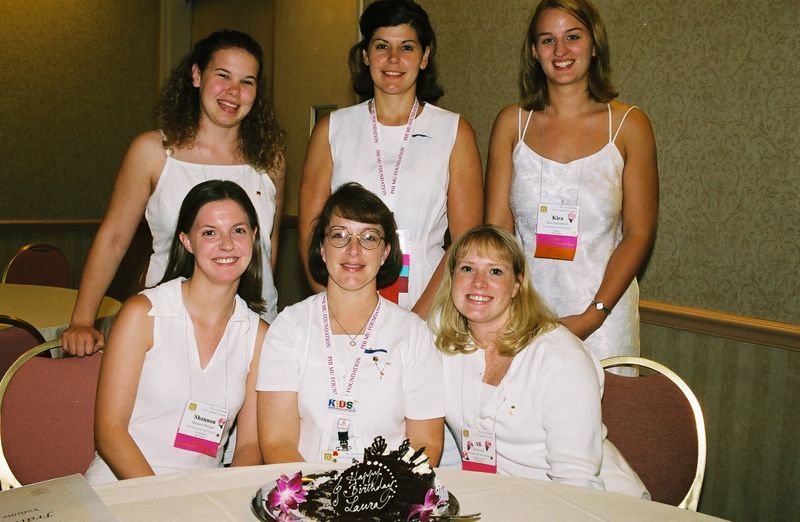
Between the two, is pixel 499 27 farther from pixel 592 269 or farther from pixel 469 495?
pixel 469 495

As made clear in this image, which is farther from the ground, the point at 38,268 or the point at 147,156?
the point at 147,156

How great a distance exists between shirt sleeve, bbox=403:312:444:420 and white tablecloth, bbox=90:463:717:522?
0.55 meters

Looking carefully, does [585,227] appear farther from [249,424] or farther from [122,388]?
[122,388]

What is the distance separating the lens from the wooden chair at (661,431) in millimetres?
2111

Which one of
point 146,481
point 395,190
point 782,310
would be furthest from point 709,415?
point 146,481

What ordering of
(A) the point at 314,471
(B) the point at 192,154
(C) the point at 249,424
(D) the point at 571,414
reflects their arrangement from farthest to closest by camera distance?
(B) the point at 192,154, (C) the point at 249,424, (D) the point at 571,414, (A) the point at 314,471

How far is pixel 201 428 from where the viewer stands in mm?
2041

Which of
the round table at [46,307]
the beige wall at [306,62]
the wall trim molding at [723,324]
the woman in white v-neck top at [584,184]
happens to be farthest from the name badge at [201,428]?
the beige wall at [306,62]

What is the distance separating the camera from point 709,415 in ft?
11.0

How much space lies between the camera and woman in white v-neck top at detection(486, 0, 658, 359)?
8.55 ft

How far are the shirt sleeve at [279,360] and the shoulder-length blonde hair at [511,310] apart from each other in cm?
42

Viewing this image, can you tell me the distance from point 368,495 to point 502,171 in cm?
177

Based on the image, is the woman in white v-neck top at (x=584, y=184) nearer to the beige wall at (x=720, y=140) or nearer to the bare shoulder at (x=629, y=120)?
the bare shoulder at (x=629, y=120)

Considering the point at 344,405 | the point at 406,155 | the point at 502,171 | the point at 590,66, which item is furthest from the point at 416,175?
the point at 344,405
